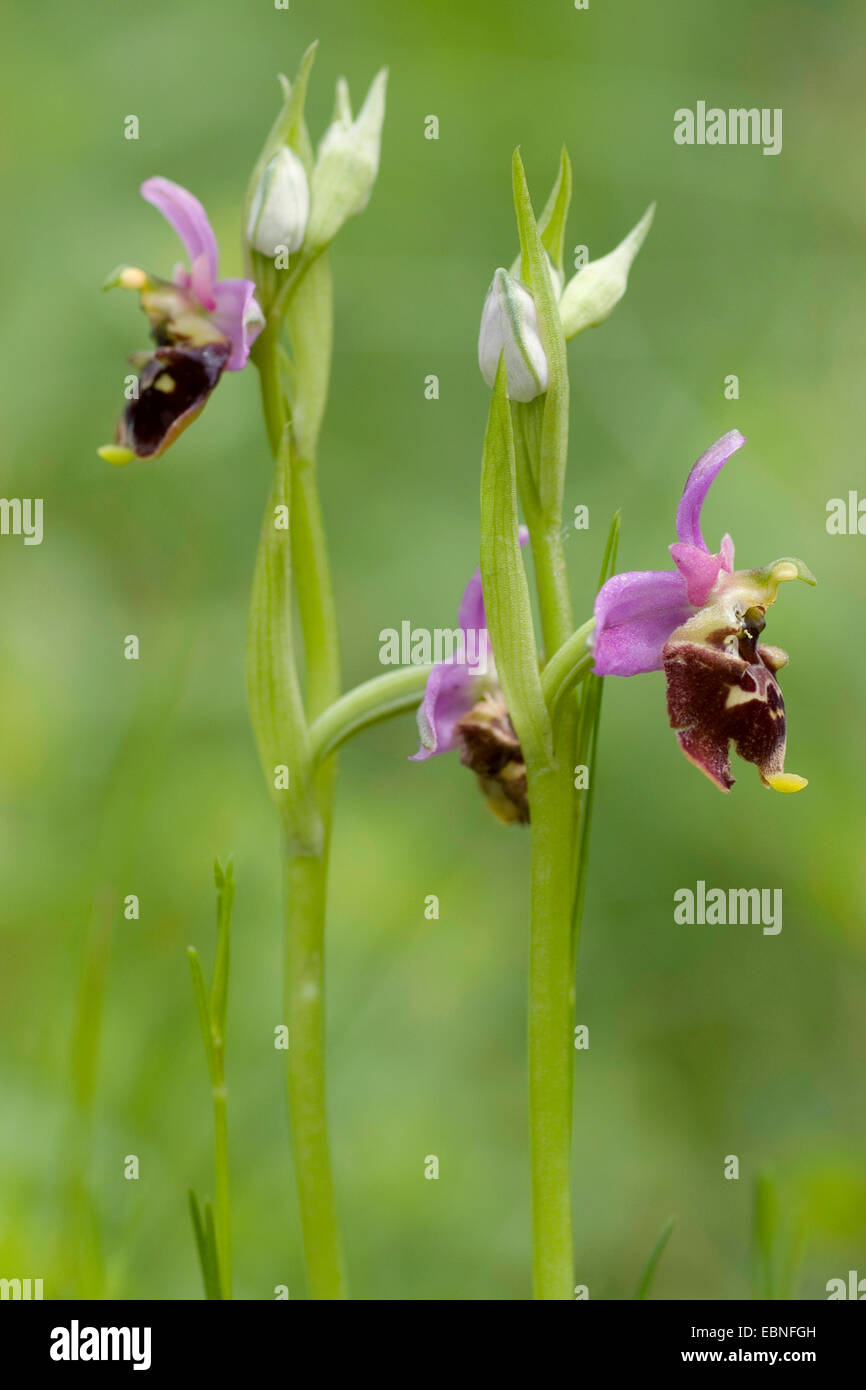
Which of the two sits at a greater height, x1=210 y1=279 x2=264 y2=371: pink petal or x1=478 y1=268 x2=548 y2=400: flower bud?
x1=210 y1=279 x2=264 y2=371: pink petal

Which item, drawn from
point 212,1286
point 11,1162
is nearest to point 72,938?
point 11,1162

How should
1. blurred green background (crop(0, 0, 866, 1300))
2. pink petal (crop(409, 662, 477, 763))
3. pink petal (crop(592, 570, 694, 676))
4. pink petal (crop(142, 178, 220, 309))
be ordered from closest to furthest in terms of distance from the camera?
pink petal (crop(592, 570, 694, 676)) → pink petal (crop(409, 662, 477, 763)) → pink petal (crop(142, 178, 220, 309)) → blurred green background (crop(0, 0, 866, 1300))

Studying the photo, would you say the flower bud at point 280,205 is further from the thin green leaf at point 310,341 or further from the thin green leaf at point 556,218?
the thin green leaf at point 556,218

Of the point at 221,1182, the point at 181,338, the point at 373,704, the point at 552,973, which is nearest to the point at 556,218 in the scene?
the point at 181,338

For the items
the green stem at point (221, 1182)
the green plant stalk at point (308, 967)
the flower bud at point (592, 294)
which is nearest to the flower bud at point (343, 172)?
the green plant stalk at point (308, 967)

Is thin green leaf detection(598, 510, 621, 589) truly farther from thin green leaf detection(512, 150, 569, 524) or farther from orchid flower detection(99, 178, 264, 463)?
orchid flower detection(99, 178, 264, 463)

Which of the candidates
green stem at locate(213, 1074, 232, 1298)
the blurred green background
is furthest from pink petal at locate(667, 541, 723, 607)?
the blurred green background

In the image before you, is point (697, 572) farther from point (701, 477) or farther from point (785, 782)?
point (785, 782)
